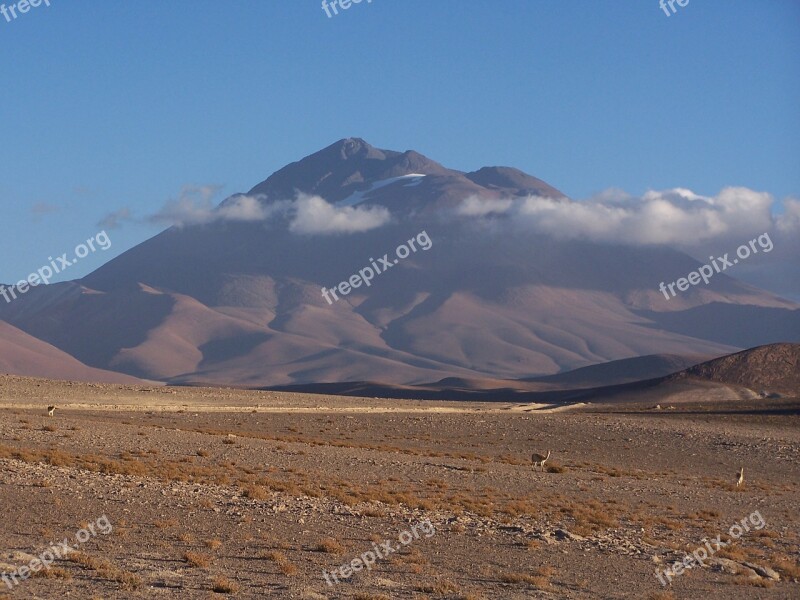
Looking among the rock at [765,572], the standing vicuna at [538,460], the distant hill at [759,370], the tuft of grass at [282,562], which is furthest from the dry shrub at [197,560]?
the distant hill at [759,370]

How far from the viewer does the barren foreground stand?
1341 cm

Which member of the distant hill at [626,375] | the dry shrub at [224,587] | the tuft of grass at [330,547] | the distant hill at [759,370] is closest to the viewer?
the dry shrub at [224,587]

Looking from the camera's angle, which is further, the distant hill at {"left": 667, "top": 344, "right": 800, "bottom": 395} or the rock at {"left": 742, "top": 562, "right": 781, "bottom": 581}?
the distant hill at {"left": 667, "top": 344, "right": 800, "bottom": 395}

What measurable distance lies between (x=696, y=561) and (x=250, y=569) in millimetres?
6817

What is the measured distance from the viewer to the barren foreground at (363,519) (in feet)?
44.0

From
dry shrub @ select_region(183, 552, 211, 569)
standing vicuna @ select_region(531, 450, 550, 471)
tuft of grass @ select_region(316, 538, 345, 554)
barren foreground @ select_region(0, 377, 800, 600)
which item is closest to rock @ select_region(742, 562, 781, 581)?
barren foreground @ select_region(0, 377, 800, 600)

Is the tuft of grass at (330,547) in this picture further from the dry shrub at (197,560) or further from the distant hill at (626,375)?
the distant hill at (626,375)

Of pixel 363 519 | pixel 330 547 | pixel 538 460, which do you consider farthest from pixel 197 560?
pixel 538 460

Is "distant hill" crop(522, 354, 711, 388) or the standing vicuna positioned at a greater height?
the standing vicuna

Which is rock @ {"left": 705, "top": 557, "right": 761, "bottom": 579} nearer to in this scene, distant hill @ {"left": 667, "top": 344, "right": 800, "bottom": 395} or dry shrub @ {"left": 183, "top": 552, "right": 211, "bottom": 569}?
dry shrub @ {"left": 183, "top": 552, "right": 211, "bottom": 569}

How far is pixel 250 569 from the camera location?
538 inches

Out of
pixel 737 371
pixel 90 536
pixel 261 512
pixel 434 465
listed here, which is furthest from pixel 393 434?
pixel 737 371

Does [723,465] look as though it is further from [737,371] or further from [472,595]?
[737,371]

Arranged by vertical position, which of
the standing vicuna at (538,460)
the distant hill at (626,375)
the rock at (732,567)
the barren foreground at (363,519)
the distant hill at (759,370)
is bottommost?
the distant hill at (626,375)
